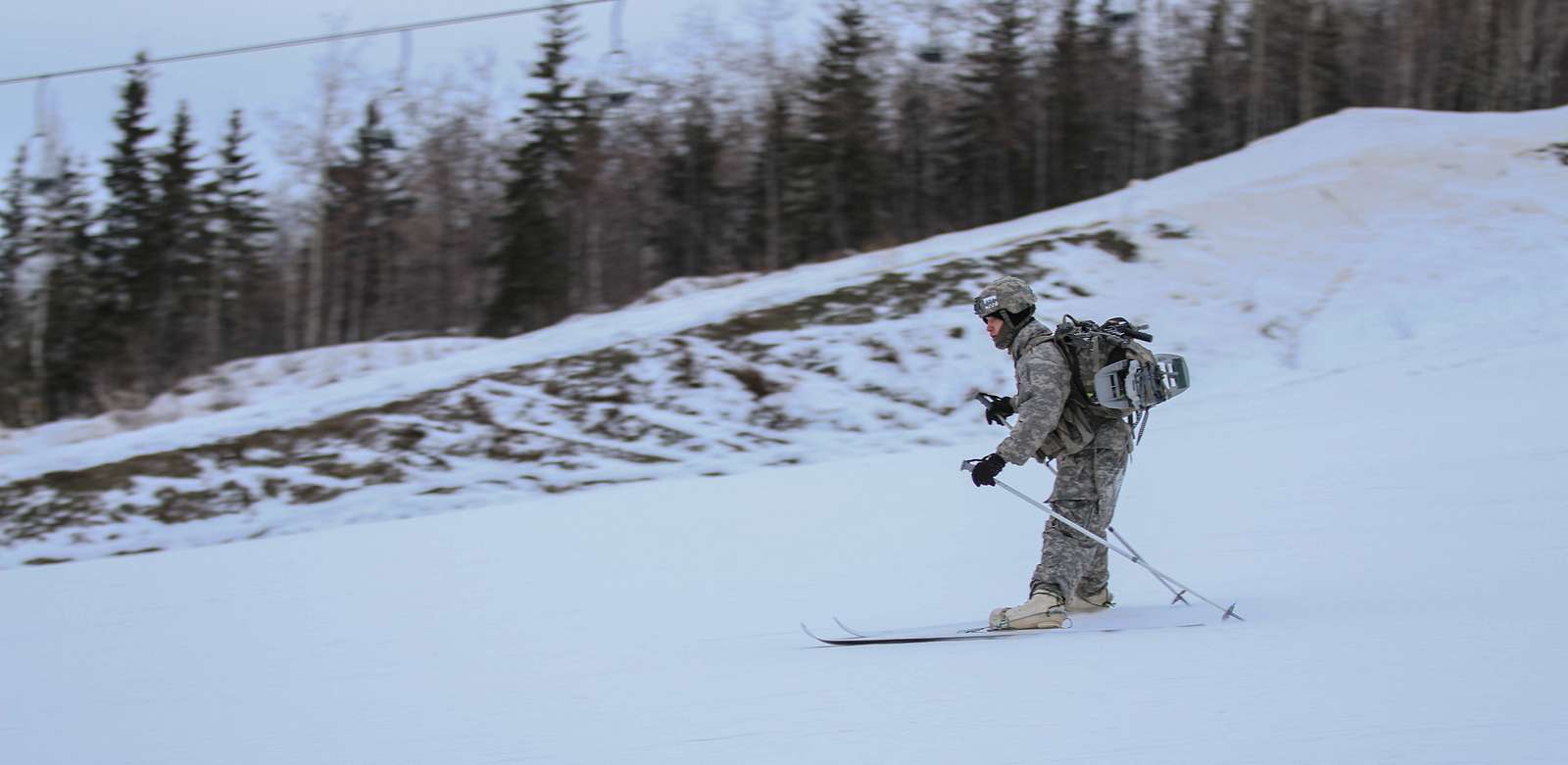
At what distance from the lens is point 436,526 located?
9.21 metres

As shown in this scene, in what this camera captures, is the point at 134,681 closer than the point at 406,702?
No

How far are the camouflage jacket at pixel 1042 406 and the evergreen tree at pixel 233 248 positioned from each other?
42.2 metres

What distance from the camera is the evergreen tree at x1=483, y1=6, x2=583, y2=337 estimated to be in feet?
127

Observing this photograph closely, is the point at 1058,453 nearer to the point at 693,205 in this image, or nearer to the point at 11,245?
the point at 693,205

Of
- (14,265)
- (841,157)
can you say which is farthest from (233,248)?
(841,157)

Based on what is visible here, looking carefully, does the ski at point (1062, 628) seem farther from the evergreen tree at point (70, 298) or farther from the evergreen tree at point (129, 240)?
the evergreen tree at point (129, 240)

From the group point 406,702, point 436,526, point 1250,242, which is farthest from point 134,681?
point 1250,242

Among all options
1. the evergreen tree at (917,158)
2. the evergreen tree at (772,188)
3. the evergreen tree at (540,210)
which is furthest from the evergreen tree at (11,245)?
the evergreen tree at (917,158)

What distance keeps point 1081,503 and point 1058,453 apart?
0.80ft

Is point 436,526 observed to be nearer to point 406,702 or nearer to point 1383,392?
point 406,702

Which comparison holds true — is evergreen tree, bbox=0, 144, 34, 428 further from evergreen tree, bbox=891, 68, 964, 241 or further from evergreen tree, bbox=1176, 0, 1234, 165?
evergreen tree, bbox=1176, 0, 1234, 165

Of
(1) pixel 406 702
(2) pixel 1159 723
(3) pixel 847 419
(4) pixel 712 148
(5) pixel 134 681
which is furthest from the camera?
(4) pixel 712 148

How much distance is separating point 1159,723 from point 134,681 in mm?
4671

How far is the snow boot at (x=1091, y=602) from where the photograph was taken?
528cm
